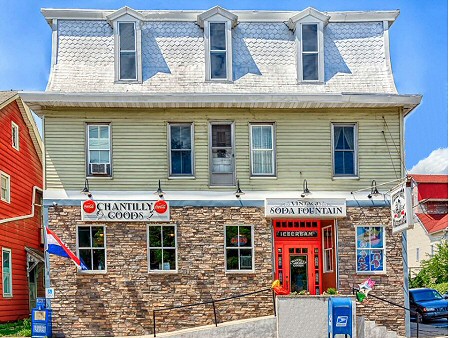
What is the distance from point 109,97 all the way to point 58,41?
2820 millimetres

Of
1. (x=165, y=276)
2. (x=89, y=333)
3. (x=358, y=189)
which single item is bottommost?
(x=89, y=333)

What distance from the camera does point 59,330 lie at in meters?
22.3

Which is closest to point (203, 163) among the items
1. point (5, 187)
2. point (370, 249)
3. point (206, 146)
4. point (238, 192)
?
point (206, 146)

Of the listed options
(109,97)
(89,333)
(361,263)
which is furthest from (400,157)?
(89,333)

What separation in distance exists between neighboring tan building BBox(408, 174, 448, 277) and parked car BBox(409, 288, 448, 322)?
19.7 m

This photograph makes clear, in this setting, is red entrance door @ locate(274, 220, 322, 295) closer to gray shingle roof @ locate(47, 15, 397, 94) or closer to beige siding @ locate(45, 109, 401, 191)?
beige siding @ locate(45, 109, 401, 191)

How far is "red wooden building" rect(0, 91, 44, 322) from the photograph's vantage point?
27.9 meters

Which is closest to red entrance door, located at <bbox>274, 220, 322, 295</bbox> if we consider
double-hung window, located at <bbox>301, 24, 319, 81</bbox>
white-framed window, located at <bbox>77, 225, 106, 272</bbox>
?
double-hung window, located at <bbox>301, 24, 319, 81</bbox>

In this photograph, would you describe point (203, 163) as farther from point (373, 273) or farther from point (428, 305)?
point (428, 305)

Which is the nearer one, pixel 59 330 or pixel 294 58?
pixel 59 330

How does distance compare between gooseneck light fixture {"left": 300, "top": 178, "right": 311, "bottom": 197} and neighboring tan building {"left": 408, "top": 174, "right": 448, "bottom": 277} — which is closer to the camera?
gooseneck light fixture {"left": 300, "top": 178, "right": 311, "bottom": 197}

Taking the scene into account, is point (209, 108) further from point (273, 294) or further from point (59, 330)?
point (59, 330)

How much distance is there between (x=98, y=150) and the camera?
23.0 meters

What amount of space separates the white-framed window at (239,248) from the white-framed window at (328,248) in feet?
8.00
